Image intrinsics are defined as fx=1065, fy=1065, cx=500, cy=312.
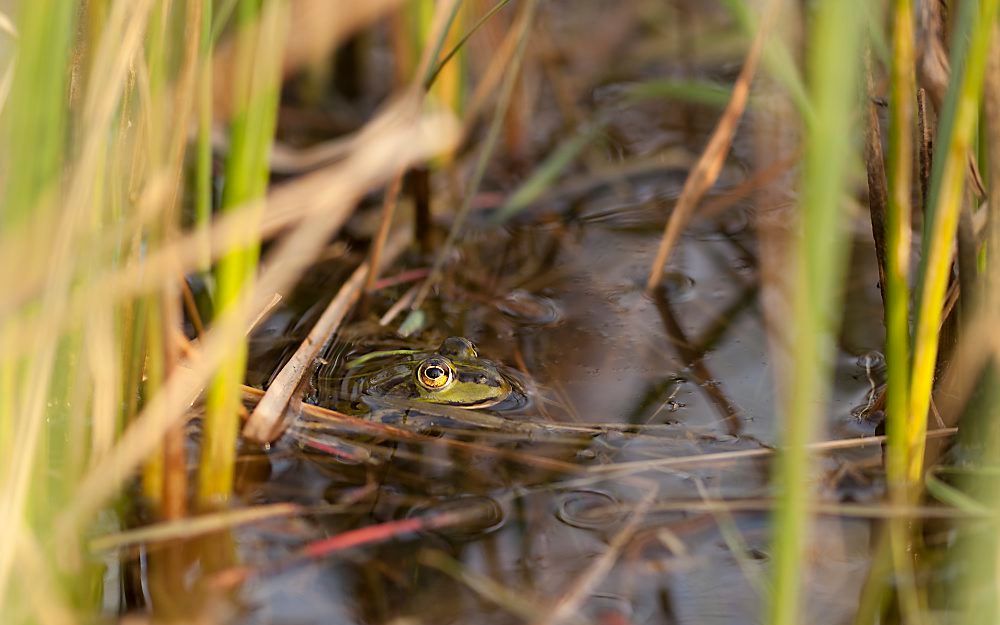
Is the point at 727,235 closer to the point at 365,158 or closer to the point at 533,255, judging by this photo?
the point at 533,255

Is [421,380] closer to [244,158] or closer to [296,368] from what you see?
[296,368]

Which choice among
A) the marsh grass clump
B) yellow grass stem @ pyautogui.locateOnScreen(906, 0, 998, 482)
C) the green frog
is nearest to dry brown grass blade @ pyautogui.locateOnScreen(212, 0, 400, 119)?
the marsh grass clump

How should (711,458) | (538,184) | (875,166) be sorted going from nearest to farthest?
(875,166)
(711,458)
(538,184)

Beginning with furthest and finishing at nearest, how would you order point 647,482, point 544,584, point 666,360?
point 666,360
point 647,482
point 544,584

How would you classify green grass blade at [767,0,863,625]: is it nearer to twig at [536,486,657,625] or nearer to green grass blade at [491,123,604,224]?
twig at [536,486,657,625]

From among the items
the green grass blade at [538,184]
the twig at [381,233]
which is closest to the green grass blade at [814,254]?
the twig at [381,233]

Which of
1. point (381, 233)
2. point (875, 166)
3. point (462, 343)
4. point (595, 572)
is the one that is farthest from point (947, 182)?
point (381, 233)

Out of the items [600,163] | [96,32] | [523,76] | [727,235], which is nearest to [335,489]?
[96,32]
